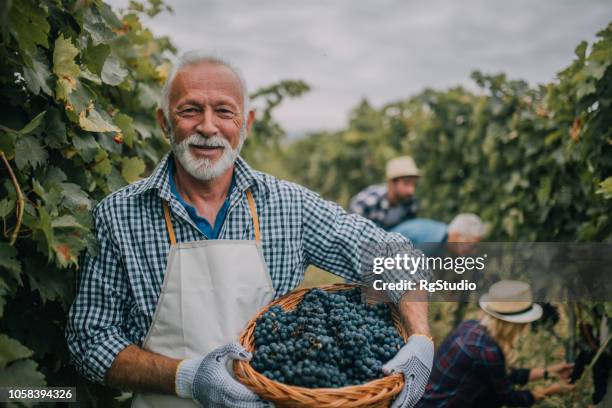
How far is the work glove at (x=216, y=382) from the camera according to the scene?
75.9 inches

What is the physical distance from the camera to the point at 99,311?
219cm

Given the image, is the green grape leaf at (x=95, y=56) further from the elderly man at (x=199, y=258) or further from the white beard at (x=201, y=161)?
the white beard at (x=201, y=161)

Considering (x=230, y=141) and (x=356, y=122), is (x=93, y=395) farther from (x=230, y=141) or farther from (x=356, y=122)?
(x=356, y=122)

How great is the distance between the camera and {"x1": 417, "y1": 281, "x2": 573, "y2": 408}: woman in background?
3.42 metres

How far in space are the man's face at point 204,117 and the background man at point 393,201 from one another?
14.7 ft

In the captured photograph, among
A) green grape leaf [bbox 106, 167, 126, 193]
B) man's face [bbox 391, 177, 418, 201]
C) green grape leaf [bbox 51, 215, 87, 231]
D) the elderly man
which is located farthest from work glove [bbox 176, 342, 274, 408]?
man's face [bbox 391, 177, 418, 201]

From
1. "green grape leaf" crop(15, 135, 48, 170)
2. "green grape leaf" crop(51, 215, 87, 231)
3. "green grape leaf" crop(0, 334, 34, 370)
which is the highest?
"green grape leaf" crop(15, 135, 48, 170)

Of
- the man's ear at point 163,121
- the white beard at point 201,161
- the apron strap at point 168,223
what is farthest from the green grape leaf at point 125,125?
the apron strap at point 168,223

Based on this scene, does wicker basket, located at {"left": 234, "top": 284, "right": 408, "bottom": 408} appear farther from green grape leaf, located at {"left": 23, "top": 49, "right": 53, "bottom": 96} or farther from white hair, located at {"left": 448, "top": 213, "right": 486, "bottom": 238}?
white hair, located at {"left": 448, "top": 213, "right": 486, "bottom": 238}

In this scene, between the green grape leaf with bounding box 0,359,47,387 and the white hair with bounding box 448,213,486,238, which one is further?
the white hair with bounding box 448,213,486,238

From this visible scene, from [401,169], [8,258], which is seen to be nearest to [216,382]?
[8,258]

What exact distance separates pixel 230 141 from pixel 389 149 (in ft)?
27.9

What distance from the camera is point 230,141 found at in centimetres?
242

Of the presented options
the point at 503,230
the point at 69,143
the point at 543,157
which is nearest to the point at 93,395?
the point at 69,143
